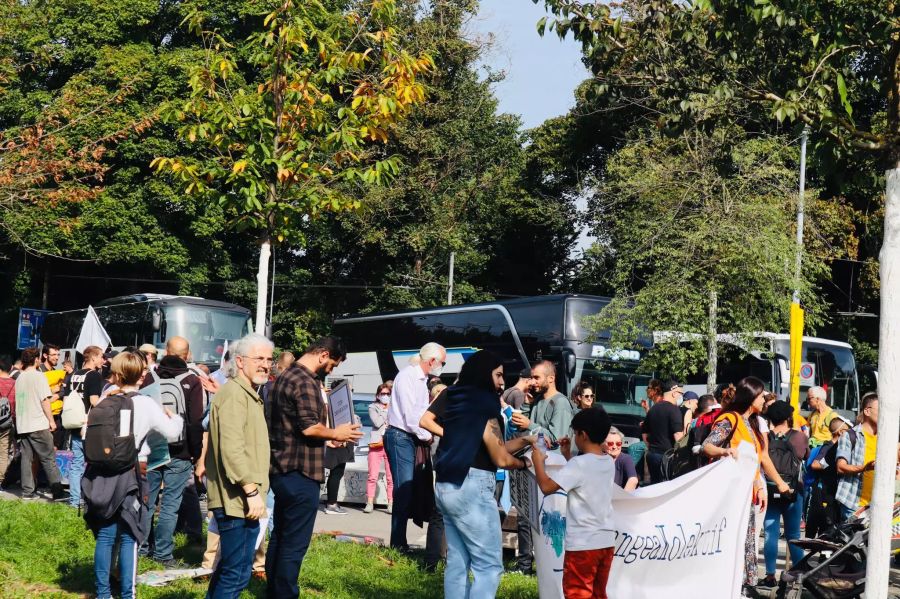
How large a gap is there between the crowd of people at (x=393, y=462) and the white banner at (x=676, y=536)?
364mm

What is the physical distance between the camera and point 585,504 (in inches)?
267

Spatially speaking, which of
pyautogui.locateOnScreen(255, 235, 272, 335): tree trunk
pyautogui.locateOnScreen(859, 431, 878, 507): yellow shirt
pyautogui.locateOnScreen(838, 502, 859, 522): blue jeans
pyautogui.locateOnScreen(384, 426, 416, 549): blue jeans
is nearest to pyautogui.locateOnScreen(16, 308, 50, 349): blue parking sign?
pyautogui.locateOnScreen(255, 235, 272, 335): tree trunk

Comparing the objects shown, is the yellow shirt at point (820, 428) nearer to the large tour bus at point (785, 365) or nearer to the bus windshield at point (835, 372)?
the large tour bus at point (785, 365)

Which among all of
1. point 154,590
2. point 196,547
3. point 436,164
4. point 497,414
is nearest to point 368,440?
point 196,547

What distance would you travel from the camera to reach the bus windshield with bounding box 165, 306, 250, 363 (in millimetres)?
31047

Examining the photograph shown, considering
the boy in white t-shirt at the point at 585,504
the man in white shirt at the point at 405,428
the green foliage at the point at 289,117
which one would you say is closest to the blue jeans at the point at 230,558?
the boy in white t-shirt at the point at 585,504

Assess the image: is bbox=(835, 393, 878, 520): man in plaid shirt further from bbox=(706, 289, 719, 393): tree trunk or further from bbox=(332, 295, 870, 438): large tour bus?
bbox=(706, 289, 719, 393): tree trunk

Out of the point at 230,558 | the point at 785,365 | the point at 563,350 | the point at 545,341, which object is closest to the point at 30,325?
the point at 545,341

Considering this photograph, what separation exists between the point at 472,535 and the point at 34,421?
26.9ft

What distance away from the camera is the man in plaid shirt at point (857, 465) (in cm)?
990

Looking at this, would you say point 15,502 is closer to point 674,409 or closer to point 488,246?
point 674,409

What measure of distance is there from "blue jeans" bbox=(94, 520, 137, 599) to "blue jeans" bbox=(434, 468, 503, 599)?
2302 millimetres

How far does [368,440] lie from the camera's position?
1619cm

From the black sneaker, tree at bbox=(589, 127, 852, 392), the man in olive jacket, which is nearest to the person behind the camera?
the man in olive jacket
